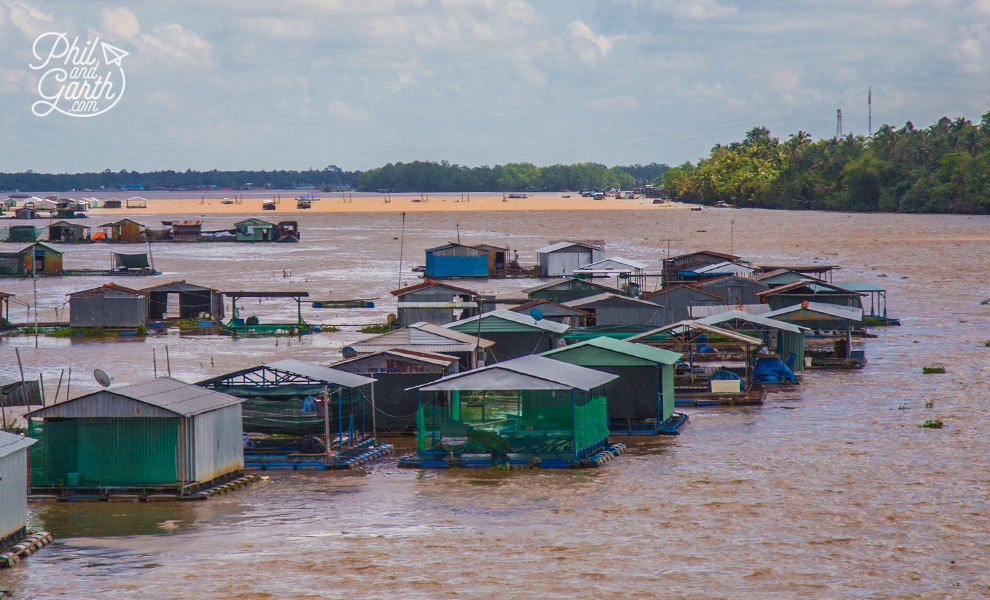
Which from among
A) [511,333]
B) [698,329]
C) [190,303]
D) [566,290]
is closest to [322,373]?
[511,333]

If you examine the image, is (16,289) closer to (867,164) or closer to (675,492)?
(675,492)

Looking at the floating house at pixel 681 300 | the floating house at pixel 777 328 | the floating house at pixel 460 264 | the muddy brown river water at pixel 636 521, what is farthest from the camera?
the floating house at pixel 460 264

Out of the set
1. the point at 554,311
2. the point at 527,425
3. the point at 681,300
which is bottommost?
the point at 527,425

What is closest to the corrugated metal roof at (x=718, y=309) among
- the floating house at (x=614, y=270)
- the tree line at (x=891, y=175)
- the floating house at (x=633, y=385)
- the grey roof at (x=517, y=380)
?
the floating house at (x=633, y=385)

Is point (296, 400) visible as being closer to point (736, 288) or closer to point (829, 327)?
point (829, 327)

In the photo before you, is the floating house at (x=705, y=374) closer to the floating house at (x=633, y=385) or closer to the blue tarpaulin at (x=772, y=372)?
the blue tarpaulin at (x=772, y=372)

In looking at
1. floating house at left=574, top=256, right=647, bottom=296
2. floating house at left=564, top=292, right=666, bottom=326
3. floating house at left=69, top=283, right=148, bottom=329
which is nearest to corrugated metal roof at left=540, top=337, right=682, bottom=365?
floating house at left=564, top=292, right=666, bottom=326

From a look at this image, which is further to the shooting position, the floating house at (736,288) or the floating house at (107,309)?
the floating house at (107,309)
